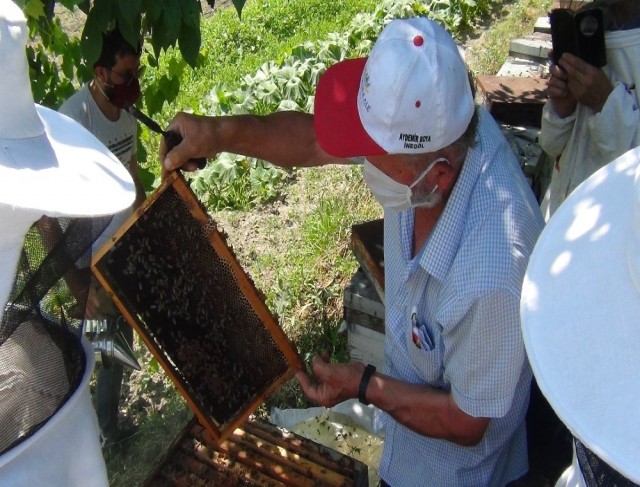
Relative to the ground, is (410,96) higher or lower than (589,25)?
higher

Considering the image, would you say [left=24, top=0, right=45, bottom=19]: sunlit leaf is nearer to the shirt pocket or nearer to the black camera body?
the shirt pocket

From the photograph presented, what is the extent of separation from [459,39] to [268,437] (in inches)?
286

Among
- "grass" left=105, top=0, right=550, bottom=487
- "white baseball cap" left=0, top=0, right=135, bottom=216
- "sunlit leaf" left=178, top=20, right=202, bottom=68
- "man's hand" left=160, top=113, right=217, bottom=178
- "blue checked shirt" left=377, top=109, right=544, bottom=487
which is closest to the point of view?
"white baseball cap" left=0, top=0, right=135, bottom=216

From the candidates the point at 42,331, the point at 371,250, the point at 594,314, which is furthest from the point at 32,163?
the point at 371,250

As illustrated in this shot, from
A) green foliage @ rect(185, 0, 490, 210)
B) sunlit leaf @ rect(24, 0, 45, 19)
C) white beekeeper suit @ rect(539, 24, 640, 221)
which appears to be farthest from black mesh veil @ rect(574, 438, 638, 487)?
green foliage @ rect(185, 0, 490, 210)

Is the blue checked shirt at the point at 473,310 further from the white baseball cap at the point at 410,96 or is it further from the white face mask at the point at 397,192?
the white baseball cap at the point at 410,96

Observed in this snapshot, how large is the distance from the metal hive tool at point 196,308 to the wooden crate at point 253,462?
0.17m

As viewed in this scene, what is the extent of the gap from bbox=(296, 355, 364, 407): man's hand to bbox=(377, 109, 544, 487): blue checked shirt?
184 millimetres

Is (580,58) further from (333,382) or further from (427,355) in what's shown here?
(333,382)

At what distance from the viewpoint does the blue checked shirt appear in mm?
2025

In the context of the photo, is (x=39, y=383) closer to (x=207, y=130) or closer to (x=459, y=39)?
(x=207, y=130)

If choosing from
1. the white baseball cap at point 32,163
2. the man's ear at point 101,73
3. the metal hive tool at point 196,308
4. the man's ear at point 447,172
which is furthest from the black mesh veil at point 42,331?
the man's ear at point 101,73

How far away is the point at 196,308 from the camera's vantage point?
9.37ft

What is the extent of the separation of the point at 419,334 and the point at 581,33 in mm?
1689
